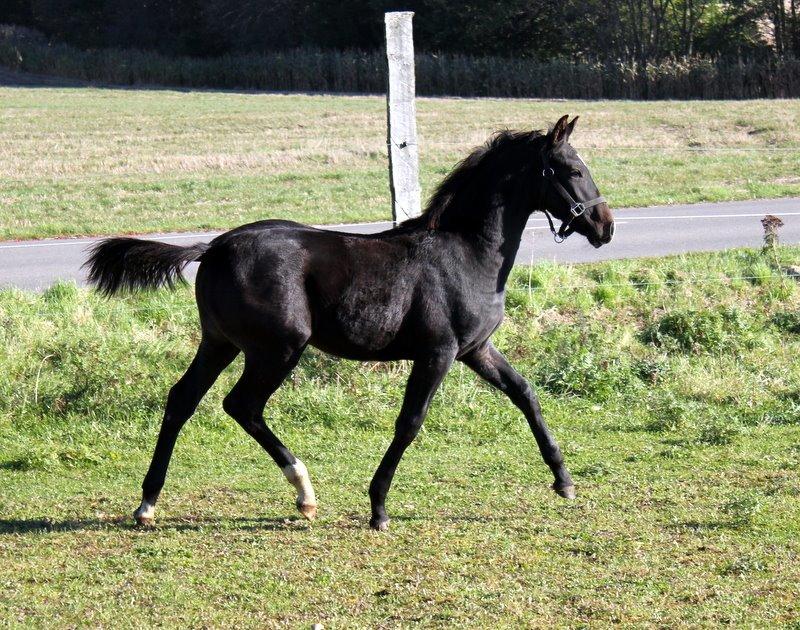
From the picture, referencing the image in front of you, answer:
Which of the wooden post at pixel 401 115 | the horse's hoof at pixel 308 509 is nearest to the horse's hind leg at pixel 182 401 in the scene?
the horse's hoof at pixel 308 509

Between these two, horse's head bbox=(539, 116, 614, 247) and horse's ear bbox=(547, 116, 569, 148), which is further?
horse's head bbox=(539, 116, 614, 247)

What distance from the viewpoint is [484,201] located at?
723 cm

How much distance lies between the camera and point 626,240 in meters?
17.4

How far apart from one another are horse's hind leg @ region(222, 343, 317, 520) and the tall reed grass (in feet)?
103

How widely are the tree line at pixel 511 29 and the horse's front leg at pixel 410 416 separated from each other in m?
40.3

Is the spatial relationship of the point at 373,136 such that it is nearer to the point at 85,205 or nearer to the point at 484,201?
the point at 85,205

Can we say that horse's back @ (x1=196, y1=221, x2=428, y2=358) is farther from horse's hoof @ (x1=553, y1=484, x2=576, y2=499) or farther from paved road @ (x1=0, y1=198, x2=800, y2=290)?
paved road @ (x1=0, y1=198, x2=800, y2=290)

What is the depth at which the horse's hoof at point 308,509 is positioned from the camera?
6996 mm

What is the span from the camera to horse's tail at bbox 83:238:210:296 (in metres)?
7.08

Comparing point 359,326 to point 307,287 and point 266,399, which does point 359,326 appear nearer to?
point 307,287

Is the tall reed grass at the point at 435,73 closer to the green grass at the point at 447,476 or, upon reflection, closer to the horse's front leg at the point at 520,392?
the green grass at the point at 447,476

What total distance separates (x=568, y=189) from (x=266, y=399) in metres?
2.26

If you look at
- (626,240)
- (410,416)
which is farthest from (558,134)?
(626,240)

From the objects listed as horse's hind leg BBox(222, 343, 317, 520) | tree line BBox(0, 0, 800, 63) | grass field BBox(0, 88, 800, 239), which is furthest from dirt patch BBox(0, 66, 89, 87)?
horse's hind leg BBox(222, 343, 317, 520)
